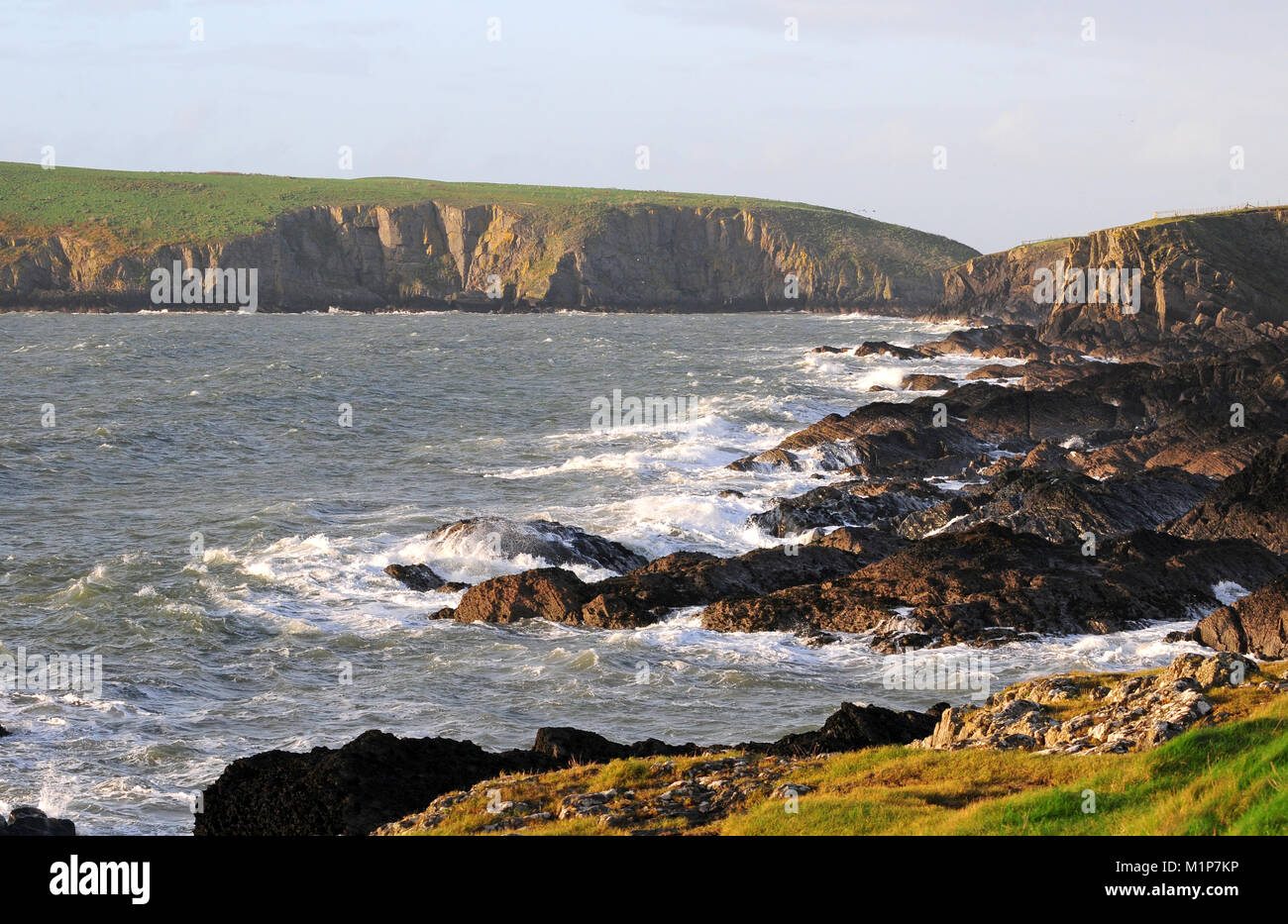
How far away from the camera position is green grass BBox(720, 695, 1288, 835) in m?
10.1

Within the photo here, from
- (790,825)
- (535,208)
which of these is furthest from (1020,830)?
(535,208)

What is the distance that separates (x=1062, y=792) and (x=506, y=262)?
16150 cm

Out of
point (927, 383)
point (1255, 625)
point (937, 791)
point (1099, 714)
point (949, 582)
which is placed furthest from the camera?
point (927, 383)

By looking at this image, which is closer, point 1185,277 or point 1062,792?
point 1062,792

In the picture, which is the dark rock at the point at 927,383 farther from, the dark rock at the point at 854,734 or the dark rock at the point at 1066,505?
the dark rock at the point at 854,734

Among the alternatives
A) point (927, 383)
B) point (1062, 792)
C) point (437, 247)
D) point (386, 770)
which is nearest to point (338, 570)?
point (386, 770)

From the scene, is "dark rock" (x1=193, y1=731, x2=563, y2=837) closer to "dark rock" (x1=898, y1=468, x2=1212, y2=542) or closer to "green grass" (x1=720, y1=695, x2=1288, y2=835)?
"green grass" (x1=720, y1=695, x2=1288, y2=835)

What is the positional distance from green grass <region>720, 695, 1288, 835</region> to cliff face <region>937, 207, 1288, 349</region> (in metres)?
75.8

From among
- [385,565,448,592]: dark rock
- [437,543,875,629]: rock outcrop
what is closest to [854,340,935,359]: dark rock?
[437,543,875,629]: rock outcrop

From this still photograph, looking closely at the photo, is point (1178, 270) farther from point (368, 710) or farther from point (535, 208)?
point (535, 208)

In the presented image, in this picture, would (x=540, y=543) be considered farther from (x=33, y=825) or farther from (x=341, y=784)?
(x=33, y=825)

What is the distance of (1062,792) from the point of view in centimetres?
1142

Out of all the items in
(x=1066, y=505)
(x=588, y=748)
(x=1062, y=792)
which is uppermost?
(x=1066, y=505)
